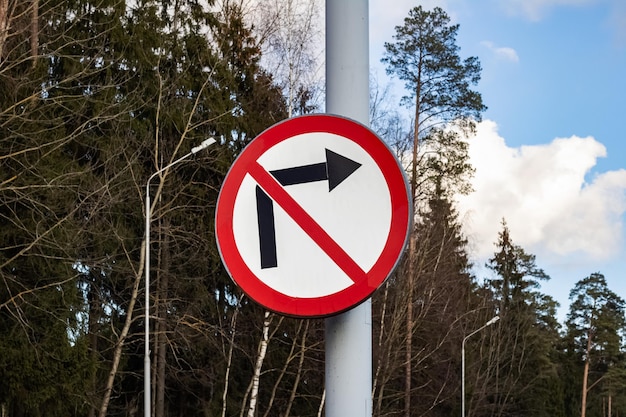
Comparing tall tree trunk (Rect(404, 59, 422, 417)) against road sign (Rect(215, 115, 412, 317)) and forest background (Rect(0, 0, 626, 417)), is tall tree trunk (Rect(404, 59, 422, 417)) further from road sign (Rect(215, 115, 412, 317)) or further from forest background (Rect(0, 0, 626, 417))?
road sign (Rect(215, 115, 412, 317))

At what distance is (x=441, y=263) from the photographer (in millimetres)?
35406

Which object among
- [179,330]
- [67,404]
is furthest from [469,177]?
[67,404]

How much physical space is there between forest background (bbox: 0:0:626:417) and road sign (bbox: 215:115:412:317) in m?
15.0

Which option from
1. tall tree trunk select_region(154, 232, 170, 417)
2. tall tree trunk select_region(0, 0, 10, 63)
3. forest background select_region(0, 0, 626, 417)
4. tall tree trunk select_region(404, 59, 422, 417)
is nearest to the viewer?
tall tree trunk select_region(0, 0, 10, 63)

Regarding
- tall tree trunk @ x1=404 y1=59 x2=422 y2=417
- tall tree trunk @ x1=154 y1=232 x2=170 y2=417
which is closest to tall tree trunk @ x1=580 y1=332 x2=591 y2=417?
tall tree trunk @ x1=404 y1=59 x2=422 y2=417

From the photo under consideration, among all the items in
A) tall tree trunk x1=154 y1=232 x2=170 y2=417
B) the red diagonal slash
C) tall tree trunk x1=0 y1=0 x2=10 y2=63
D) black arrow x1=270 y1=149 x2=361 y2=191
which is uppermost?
tall tree trunk x1=0 y1=0 x2=10 y2=63

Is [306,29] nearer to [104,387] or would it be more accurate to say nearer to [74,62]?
[74,62]

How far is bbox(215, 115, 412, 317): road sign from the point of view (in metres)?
1.88

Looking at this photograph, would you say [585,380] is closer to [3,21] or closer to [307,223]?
[3,21]

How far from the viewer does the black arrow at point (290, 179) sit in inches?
76.0

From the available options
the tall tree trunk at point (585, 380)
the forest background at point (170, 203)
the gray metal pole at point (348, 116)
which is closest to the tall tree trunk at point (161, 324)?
the forest background at point (170, 203)

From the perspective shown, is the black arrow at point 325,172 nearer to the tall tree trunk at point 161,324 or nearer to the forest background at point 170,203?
the forest background at point 170,203

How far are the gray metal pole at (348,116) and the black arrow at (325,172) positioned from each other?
122mm

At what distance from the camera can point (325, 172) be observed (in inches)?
76.6
